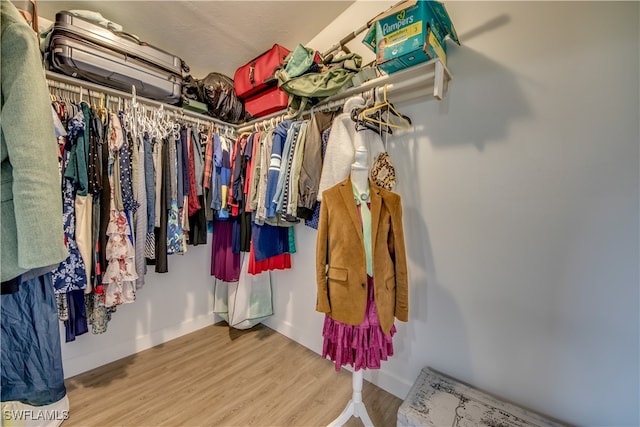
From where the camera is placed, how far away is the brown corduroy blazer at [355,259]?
1.08 m

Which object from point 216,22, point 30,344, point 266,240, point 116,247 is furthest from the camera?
point 266,240

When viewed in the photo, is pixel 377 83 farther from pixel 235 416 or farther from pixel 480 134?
pixel 235 416

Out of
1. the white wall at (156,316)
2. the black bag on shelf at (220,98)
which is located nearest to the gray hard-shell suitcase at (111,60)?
the black bag on shelf at (220,98)

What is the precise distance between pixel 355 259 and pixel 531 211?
820 millimetres

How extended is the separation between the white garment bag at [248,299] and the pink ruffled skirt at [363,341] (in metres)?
1.19

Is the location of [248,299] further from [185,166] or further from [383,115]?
[383,115]

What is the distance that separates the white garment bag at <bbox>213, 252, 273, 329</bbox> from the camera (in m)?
2.17

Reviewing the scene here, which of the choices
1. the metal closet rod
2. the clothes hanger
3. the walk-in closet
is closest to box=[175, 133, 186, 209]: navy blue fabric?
the walk-in closet

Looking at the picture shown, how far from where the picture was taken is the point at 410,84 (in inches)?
47.4

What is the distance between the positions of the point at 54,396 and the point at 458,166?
199 centimetres

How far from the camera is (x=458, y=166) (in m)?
1.29

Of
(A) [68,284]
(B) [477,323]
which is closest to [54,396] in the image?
(A) [68,284]

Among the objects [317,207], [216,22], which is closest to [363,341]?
[317,207]

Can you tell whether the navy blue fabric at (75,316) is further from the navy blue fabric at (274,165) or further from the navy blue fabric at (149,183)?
the navy blue fabric at (274,165)
